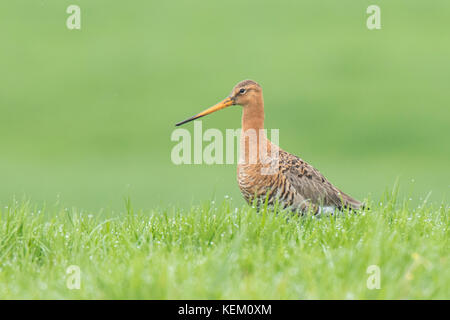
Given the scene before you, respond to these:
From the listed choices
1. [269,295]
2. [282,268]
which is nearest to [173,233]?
[282,268]

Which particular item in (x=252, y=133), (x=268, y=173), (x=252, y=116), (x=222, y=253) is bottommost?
(x=222, y=253)

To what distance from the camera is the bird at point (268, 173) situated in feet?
24.0

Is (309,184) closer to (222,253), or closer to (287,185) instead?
(287,185)

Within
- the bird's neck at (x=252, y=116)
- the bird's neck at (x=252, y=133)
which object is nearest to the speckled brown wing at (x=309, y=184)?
the bird's neck at (x=252, y=133)

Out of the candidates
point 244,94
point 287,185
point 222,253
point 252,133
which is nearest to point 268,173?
point 287,185

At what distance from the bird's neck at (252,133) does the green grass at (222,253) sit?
4.10ft

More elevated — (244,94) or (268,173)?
(244,94)

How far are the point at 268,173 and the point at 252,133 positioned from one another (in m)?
0.56

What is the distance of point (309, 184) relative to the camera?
25.6 ft

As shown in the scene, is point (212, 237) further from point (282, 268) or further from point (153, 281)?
point (153, 281)

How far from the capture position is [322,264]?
16.0 ft

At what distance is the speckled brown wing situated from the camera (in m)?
7.61

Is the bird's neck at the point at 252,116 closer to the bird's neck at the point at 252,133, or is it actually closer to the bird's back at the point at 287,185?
the bird's neck at the point at 252,133

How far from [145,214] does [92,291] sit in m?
2.01
